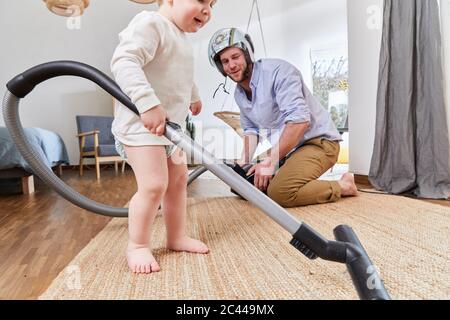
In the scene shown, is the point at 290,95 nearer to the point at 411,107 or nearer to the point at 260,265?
the point at 411,107

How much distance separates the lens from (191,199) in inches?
73.6

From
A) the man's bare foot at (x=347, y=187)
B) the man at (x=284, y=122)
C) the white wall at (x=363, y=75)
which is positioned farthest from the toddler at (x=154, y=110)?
the white wall at (x=363, y=75)

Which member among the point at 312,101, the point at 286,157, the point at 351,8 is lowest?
the point at 286,157

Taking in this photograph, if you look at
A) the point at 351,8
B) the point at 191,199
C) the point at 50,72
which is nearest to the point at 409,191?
the point at 191,199

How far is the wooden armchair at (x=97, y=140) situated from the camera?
3.79 m

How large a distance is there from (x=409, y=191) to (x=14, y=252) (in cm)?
193

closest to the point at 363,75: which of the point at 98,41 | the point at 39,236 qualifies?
the point at 39,236

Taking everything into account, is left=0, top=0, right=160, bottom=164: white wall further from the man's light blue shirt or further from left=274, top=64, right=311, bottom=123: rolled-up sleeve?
left=274, top=64, right=311, bottom=123: rolled-up sleeve

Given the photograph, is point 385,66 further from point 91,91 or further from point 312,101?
point 91,91

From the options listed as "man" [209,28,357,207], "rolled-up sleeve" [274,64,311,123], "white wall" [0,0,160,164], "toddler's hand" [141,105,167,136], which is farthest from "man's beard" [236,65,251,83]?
"white wall" [0,0,160,164]

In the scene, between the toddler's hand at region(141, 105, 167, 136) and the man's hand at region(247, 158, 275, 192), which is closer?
the toddler's hand at region(141, 105, 167, 136)

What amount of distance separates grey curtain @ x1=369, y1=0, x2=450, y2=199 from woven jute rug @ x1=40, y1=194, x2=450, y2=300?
611 millimetres

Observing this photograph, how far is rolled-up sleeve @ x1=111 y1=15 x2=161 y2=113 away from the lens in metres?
0.76

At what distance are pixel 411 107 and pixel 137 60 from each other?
1723mm
